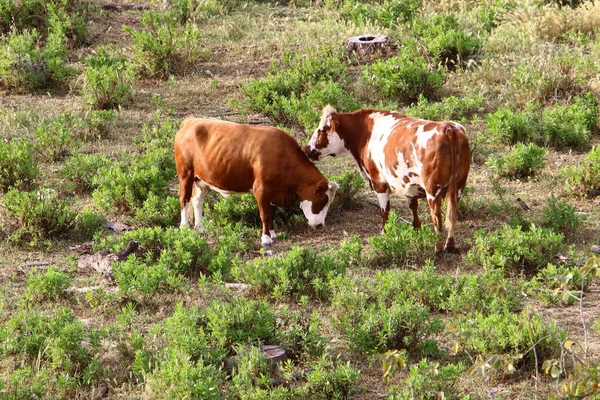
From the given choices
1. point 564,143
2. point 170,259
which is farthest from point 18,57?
point 564,143

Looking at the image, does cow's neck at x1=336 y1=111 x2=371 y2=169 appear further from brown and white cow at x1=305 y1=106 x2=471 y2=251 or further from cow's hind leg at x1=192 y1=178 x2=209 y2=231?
cow's hind leg at x1=192 y1=178 x2=209 y2=231

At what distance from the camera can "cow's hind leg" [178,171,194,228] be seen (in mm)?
10305

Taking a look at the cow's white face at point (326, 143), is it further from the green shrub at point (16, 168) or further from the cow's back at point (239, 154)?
the green shrub at point (16, 168)

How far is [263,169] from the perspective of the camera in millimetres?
9844

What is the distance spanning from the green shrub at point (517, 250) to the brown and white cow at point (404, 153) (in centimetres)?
44

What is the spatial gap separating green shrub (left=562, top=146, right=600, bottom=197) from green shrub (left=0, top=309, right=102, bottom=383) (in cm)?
580

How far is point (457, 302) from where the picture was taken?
774 cm

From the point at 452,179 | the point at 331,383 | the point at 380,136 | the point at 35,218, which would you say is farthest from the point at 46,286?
the point at 452,179

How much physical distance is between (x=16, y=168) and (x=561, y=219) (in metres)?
5.92

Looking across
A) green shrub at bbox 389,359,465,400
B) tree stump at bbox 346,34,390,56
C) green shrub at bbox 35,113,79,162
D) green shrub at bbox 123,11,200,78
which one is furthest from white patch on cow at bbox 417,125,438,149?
green shrub at bbox 123,11,200,78

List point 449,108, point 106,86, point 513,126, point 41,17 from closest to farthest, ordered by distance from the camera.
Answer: point 513,126
point 449,108
point 106,86
point 41,17

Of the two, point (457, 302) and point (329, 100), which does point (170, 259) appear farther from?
point (329, 100)

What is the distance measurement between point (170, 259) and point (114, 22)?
367 inches

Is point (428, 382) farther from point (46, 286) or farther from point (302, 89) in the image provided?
point (302, 89)
